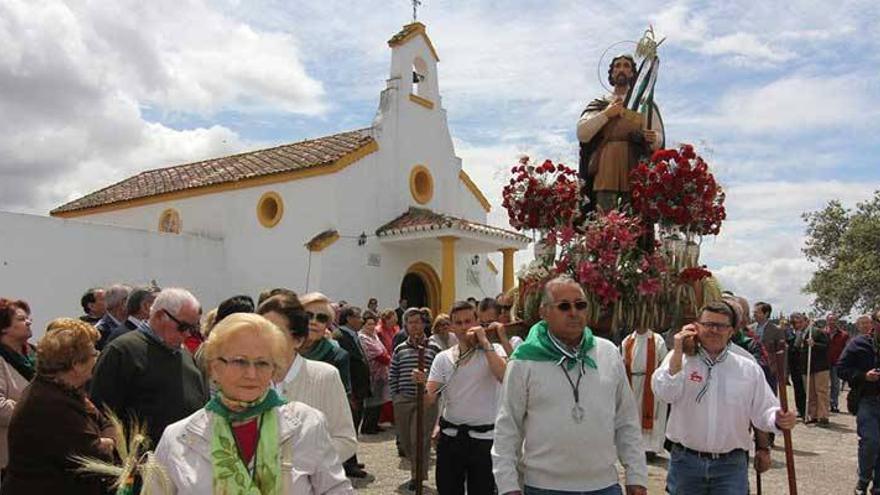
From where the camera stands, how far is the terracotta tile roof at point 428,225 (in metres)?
20.2

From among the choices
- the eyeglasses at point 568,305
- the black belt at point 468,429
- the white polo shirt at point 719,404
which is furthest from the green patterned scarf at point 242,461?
the black belt at point 468,429

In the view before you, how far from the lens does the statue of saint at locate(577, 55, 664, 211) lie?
269 inches

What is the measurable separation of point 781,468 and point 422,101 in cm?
1607

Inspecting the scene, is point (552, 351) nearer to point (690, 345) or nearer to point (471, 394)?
point (690, 345)

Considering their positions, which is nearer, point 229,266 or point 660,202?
point 660,202

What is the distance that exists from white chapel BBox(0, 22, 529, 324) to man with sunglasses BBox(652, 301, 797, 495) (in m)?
15.4

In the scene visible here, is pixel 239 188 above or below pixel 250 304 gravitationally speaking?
above

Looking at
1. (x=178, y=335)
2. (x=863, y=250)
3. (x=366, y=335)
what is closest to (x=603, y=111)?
(x=178, y=335)

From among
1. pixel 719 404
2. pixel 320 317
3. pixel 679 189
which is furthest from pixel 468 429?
pixel 679 189

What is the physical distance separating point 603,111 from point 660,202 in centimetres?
123

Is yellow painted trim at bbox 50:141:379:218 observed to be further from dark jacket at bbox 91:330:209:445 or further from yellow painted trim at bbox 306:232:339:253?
dark jacket at bbox 91:330:209:445

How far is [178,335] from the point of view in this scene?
456 cm

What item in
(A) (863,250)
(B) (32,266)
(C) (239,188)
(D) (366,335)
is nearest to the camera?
(D) (366,335)

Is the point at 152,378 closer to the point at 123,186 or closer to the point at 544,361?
the point at 544,361
